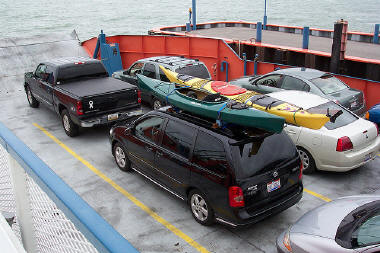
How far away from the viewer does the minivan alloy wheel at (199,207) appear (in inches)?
238

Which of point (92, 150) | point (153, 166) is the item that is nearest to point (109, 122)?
point (92, 150)

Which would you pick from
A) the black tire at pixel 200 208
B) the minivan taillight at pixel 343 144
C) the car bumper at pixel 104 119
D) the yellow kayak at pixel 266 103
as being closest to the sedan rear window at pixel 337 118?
the yellow kayak at pixel 266 103

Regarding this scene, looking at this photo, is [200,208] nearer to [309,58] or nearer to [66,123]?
[66,123]

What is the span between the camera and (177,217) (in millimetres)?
6449

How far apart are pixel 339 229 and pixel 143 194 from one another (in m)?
3.83

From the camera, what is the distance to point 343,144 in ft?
23.8

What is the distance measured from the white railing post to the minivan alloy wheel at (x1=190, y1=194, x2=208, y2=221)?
3985mm

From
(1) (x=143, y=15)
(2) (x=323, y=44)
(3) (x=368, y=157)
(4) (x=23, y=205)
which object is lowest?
(3) (x=368, y=157)

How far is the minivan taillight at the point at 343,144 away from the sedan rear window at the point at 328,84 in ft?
8.50

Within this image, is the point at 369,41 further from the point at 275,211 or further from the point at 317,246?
the point at 317,246

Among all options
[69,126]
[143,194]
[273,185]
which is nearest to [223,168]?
[273,185]

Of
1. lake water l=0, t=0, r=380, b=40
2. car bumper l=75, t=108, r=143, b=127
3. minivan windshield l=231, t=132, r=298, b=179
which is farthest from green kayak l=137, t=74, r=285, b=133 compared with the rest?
lake water l=0, t=0, r=380, b=40

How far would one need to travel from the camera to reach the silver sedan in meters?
3.99

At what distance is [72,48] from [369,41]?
570 inches
